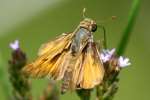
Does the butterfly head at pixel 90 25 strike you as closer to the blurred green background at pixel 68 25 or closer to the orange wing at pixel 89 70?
the orange wing at pixel 89 70

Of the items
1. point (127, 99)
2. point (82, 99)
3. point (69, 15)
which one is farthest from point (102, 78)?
point (69, 15)

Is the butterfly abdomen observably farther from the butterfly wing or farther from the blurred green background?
the blurred green background

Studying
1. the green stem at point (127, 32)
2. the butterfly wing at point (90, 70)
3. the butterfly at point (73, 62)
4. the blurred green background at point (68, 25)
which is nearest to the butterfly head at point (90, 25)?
the butterfly at point (73, 62)

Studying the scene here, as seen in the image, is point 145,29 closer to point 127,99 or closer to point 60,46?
point 127,99

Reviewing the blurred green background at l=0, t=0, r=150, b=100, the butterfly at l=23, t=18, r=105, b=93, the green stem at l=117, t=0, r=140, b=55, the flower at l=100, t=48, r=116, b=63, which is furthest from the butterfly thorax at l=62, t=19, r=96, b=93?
the blurred green background at l=0, t=0, r=150, b=100

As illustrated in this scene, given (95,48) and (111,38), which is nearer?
(95,48)

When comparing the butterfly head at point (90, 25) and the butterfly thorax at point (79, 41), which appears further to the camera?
the butterfly head at point (90, 25)

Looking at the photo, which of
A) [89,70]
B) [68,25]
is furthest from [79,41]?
[68,25]

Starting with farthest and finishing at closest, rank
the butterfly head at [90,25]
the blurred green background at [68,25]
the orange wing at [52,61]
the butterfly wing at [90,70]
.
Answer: the blurred green background at [68,25] → the butterfly head at [90,25] → the orange wing at [52,61] → the butterfly wing at [90,70]
